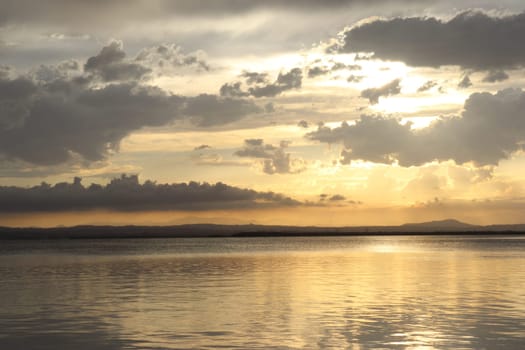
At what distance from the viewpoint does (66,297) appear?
4584 cm

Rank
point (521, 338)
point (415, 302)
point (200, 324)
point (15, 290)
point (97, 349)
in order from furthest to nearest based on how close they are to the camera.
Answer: point (15, 290)
point (415, 302)
point (200, 324)
point (521, 338)
point (97, 349)

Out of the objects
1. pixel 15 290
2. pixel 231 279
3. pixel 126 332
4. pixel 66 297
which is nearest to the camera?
pixel 126 332

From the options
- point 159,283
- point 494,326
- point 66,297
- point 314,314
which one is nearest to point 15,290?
point 66,297

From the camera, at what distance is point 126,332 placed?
102 feet

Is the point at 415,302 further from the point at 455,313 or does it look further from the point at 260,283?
the point at 260,283

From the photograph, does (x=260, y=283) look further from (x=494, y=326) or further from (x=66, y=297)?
(x=494, y=326)

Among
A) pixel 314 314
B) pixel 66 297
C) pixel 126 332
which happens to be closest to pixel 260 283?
pixel 66 297

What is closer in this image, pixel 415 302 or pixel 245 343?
pixel 245 343

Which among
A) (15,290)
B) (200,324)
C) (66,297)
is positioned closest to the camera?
(200,324)

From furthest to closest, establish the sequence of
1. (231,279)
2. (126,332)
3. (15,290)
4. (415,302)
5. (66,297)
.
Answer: (231,279)
(15,290)
(66,297)
(415,302)
(126,332)

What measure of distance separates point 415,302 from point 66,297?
21.7 meters

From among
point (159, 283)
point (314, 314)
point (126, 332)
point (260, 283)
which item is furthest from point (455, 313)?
point (159, 283)

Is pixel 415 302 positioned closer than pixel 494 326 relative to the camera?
No

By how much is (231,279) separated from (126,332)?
30.2m
